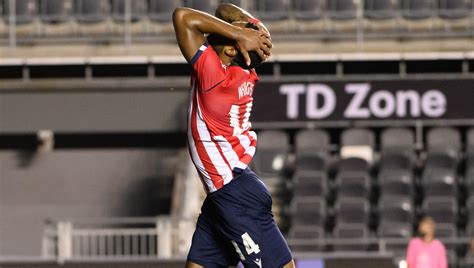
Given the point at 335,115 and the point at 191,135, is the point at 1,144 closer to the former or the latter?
the point at 335,115

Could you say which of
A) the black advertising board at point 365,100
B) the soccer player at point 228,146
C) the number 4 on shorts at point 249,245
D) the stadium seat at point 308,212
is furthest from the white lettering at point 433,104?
the number 4 on shorts at point 249,245

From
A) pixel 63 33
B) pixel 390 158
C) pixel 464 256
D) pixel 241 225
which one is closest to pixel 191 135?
pixel 241 225

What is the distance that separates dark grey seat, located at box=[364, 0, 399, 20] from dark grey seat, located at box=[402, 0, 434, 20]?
16 cm

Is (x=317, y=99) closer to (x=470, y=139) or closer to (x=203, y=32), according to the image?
(x=470, y=139)

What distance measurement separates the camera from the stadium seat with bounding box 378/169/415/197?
1873 cm

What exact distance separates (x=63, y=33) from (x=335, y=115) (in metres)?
4.08

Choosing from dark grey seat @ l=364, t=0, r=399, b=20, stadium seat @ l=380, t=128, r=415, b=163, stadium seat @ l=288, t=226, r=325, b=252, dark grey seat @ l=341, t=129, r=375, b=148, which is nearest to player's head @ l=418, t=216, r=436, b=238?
stadium seat @ l=288, t=226, r=325, b=252

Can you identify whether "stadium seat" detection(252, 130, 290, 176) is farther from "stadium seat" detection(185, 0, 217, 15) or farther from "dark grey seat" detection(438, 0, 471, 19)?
"dark grey seat" detection(438, 0, 471, 19)

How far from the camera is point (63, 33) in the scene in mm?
20469

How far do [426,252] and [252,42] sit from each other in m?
7.95

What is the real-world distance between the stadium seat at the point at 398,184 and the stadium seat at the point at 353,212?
373 mm

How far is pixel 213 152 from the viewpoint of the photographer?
22.1 feet

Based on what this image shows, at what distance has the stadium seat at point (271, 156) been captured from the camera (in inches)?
769

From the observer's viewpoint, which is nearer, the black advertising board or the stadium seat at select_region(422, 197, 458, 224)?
the stadium seat at select_region(422, 197, 458, 224)
